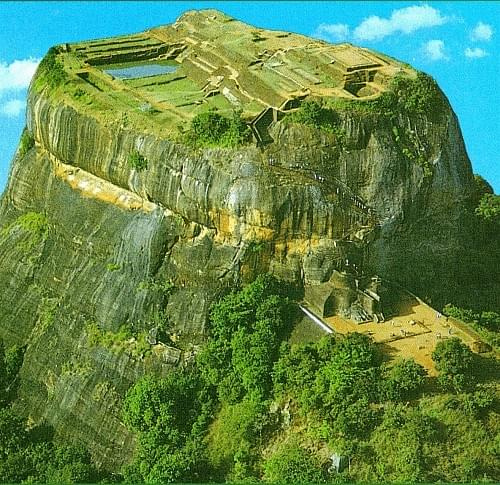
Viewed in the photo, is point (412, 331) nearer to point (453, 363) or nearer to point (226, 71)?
point (453, 363)

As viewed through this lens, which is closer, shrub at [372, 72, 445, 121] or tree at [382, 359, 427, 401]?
tree at [382, 359, 427, 401]

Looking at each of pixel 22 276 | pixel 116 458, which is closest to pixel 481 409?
pixel 116 458

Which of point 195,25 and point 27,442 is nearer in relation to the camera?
point 27,442

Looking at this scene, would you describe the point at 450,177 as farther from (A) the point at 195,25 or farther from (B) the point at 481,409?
(A) the point at 195,25

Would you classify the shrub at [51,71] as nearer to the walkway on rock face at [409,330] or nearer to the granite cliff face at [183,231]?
the granite cliff face at [183,231]

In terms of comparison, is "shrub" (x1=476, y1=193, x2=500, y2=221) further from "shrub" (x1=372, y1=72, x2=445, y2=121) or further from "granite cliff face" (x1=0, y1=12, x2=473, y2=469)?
"shrub" (x1=372, y1=72, x2=445, y2=121)

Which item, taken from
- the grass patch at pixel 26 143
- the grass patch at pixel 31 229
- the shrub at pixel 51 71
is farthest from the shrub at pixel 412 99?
the grass patch at pixel 26 143

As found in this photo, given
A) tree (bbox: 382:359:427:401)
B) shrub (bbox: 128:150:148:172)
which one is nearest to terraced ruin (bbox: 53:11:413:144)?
shrub (bbox: 128:150:148:172)
